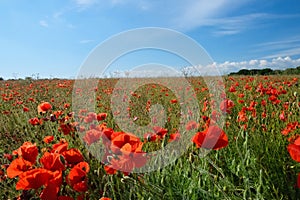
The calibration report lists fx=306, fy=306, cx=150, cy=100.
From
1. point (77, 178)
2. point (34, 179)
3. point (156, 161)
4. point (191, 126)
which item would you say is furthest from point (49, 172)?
point (191, 126)

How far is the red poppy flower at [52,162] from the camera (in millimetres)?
1254

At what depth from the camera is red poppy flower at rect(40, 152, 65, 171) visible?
1.25m

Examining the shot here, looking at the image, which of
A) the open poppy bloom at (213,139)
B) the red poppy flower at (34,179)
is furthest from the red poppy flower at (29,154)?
the open poppy bloom at (213,139)

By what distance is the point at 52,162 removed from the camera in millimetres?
1265

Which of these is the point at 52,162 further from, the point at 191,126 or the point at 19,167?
the point at 191,126

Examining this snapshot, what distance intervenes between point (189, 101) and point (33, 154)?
285cm

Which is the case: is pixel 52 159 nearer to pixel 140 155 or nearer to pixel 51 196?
pixel 51 196

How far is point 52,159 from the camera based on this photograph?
4.18 ft

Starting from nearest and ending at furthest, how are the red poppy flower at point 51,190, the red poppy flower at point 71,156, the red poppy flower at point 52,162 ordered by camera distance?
1. the red poppy flower at point 51,190
2. the red poppy flower at point 52,162
3. the red poppy flower at point 71,156

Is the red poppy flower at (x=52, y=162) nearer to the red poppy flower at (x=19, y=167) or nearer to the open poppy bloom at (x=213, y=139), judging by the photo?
the red poppy flower at (x=19, y=167)

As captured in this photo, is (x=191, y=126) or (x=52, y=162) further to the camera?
(x=191, y=126)

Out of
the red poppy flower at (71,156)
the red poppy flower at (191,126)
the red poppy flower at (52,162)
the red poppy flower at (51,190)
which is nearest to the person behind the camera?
the red poppy flower at (51,190)

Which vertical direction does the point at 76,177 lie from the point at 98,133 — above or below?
below

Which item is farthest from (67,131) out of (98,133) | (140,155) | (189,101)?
(189,101)
